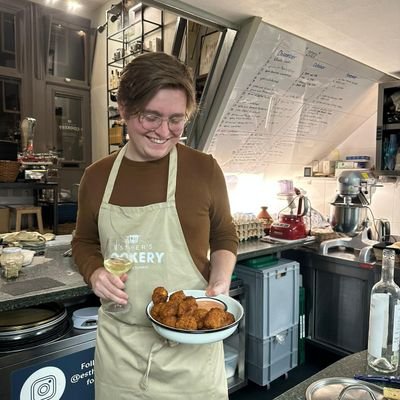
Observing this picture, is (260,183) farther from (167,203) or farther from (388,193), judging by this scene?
(167,203)

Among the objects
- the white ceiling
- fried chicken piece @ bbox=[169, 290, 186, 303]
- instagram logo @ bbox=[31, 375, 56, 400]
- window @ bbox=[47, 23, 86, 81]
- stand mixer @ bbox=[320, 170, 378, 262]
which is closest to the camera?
fried chicken piece @ bbox=[169, 290, 186, 303]

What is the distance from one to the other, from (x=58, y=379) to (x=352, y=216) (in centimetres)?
217

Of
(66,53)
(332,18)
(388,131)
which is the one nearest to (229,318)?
(332,18)

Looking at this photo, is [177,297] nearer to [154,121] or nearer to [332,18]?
[154,121]

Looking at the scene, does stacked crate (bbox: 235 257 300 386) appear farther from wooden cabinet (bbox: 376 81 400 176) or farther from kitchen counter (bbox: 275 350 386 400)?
kitchen counter (bbox: 275 350 386 400)

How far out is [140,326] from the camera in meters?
1.14

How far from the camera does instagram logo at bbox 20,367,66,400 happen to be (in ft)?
4.95

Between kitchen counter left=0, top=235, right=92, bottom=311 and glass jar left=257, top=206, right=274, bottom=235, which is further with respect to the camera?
glass jar left=257, top=206, right=274, bottom=235

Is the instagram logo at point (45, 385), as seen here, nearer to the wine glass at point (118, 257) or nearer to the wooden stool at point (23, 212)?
the wine glass at point (118, 257)

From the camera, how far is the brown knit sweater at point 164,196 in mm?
1146

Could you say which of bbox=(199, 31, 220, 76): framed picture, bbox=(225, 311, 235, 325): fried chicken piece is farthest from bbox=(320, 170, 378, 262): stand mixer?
bbox=(225, 311, 235, 325): fried chicken piece

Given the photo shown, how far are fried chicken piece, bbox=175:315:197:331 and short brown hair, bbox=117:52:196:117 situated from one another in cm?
57

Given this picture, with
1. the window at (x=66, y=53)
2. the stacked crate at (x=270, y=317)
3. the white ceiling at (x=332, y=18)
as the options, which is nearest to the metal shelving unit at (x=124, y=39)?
the window at (x=66, y=53)

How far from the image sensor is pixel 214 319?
0.98 metres
